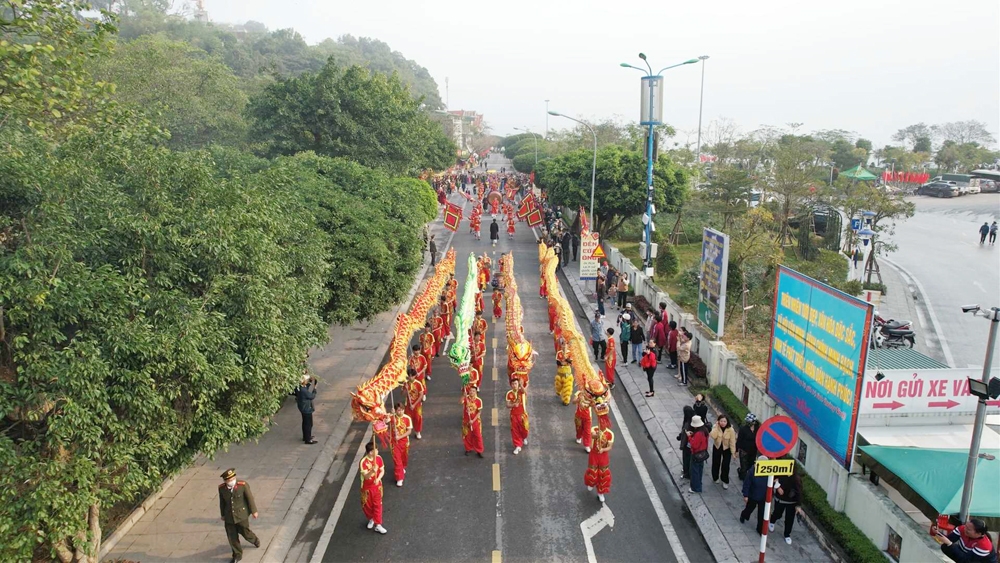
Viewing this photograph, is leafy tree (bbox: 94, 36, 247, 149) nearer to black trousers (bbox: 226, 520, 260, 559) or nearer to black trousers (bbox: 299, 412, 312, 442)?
black trousers (bbox: 299, 412, 312, 442)

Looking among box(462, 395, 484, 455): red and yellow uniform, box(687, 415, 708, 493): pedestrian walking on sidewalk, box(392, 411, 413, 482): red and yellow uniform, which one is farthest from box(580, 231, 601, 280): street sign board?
box(392, 411, 413, 482): red and yellow uniform

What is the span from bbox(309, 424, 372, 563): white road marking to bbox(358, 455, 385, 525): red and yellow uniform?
0.66 m

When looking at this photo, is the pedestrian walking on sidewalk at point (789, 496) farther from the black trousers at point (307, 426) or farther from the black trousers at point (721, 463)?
the black trousers at point (307, 426)

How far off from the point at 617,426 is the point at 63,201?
10.2 meters

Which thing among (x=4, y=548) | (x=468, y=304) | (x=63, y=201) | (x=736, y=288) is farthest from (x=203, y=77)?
(x=4, y=548)

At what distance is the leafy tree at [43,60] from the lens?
905cm

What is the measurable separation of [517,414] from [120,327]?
688 centimetres

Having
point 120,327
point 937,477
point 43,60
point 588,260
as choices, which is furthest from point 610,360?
point 43,60

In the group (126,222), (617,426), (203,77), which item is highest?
(203,77)

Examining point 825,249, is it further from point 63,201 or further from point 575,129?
point 575,129

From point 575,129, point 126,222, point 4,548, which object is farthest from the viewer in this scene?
point 575,129

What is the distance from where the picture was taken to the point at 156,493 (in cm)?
1045

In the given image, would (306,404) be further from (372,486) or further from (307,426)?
(372,486)

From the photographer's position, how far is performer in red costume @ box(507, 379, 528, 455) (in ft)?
38.3
